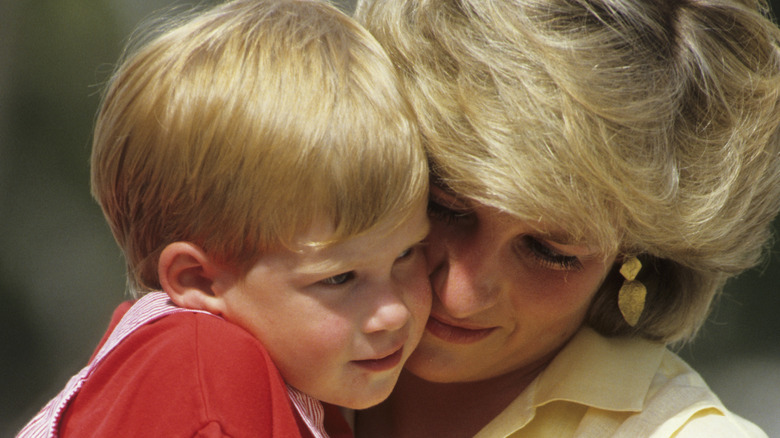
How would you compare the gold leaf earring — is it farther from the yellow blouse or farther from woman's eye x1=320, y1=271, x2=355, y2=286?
woman's eye x1=320, y1=271, x2=355, y2=286

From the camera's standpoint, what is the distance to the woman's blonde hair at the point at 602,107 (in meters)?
1.58

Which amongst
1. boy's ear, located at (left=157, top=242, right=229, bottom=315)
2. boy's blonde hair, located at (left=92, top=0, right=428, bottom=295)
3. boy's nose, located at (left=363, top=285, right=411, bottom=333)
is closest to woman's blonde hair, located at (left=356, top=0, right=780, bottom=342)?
boy's blonde hair, located at (left=92, top=0, right=428, bottom=295)

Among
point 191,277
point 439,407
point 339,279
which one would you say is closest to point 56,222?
point 439,407

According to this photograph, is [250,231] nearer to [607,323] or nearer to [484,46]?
[484,46]

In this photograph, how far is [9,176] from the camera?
392cm

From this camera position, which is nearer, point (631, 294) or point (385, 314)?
point (385, 314)

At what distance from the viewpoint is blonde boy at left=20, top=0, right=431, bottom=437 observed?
1.43 meters

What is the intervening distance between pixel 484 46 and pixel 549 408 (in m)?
0.73

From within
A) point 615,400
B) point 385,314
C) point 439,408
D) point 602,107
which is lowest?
point 439,408

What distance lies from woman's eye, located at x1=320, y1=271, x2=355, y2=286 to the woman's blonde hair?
9.4 inches

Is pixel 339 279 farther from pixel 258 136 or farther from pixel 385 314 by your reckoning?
pixel 258 136

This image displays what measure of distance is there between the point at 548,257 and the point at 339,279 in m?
0.44

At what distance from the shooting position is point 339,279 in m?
1.54

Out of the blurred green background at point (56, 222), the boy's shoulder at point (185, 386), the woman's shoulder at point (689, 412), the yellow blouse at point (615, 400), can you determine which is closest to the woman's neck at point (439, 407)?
the yellow blouse at point (615, 400)
